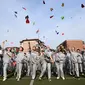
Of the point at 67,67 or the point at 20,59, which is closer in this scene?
the point at 20,59

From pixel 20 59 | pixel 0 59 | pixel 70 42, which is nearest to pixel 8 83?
pixel 20 59

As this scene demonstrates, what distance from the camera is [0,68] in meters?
16.2

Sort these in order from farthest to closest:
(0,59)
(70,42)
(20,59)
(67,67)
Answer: (70,42) → (67,67) → (0,59) → (20,59)

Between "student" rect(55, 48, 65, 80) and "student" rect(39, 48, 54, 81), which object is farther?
"student" rect(55, 48, 65, 80)

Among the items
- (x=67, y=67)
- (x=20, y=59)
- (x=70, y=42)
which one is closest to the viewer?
(x=20, y=59)

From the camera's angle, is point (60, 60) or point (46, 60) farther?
point (60, 60)

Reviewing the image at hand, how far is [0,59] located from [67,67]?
491 centimetres

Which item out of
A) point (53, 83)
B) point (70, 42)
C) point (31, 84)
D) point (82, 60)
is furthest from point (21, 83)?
point (70, 42)

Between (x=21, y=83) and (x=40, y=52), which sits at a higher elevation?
(x=40, y=52)

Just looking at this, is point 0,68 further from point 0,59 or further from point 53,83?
point 53,83

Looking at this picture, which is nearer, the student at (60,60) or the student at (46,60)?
the student at (46,60)

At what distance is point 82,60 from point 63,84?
590 cm

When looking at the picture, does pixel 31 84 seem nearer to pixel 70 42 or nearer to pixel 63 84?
pixel 63 84

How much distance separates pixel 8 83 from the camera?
11.4 meters
